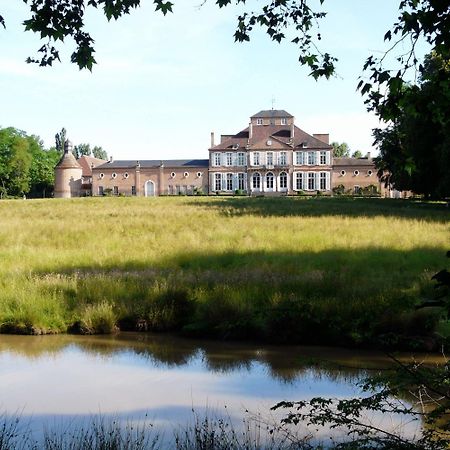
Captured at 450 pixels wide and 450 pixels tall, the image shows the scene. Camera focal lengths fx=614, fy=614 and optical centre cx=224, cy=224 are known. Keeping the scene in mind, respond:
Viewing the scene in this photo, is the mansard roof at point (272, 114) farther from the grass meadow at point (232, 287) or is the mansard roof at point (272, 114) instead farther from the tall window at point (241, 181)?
the grass meadow at point (232, 287)

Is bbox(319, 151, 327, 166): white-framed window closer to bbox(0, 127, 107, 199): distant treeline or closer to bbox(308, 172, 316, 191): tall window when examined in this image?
bbox(308, 172, 316, 191): tall window

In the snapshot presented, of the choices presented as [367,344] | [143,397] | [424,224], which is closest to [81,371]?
[143,397]

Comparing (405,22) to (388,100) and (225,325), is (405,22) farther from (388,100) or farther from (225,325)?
(225,325)

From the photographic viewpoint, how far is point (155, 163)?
101m

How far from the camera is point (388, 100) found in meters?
4.86

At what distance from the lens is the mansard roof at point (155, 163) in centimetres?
9950

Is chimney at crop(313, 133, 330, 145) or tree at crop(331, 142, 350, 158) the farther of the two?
tree at crop(331, 142, 350, 158)

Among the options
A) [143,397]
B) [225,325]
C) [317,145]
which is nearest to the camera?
[143,397]

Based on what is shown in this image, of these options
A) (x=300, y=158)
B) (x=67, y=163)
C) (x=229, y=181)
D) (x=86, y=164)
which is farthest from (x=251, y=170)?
(x=86, y=164)

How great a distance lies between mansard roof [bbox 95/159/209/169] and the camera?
9950 cm

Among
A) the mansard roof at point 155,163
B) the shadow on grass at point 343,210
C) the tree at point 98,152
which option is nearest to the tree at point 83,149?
the tree at point 98,152

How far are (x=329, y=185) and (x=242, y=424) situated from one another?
90.1 m

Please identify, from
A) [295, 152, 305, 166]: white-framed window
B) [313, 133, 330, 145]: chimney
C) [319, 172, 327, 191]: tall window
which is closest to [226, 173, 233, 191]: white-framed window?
[295, 152, 305, 166]: white-framed window

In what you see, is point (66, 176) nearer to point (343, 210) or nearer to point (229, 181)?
point (229, 181)
